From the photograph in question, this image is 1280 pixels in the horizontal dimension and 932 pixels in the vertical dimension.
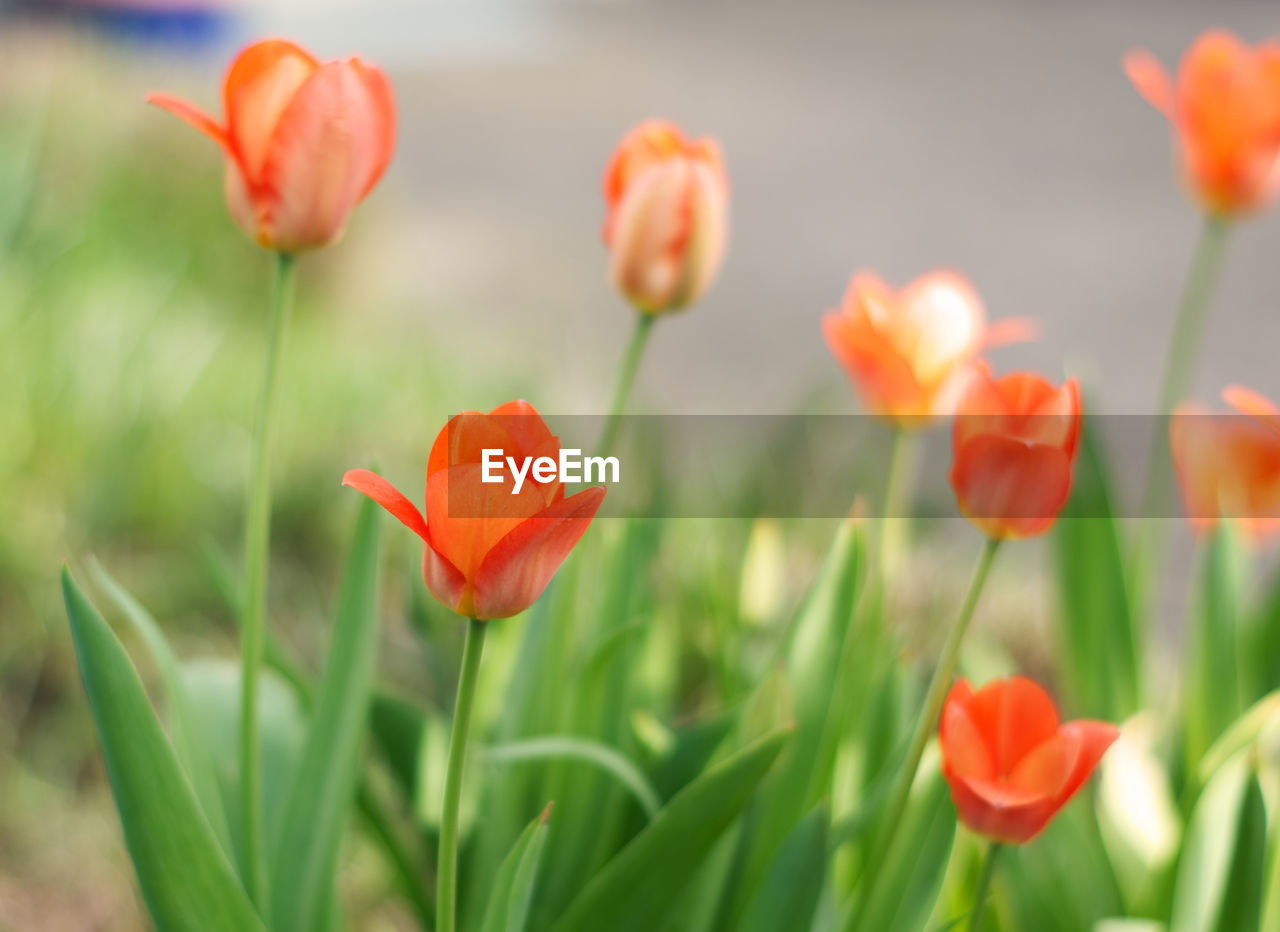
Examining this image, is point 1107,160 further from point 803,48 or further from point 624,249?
point 624,249

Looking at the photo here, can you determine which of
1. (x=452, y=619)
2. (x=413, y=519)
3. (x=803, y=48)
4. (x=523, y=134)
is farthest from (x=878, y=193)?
(x=413, y=519)

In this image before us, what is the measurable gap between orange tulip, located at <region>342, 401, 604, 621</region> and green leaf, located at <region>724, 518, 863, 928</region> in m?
0.27

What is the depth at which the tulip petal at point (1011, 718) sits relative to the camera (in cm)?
52

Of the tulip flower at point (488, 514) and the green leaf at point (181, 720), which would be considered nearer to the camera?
the tulip flower at point (488, 514)

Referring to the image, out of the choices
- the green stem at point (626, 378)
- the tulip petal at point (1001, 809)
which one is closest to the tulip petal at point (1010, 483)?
the tulip petal at point (1001, 809)

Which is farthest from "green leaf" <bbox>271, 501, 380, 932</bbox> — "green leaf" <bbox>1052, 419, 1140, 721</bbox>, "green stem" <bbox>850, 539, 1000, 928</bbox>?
"green leaf" <bbox>1052, 419, 1140, 721</bbox>

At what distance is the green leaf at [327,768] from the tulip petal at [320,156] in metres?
0.16

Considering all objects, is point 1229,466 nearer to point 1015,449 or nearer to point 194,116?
point 1015,449

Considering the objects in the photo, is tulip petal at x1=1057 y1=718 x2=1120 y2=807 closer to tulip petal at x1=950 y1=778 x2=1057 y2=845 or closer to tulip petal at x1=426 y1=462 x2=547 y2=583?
tulip petal at x1=950 y1=778 x2=1057 y2=845

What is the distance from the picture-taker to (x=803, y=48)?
26.2 ft

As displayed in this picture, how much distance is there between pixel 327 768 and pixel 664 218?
350 mm

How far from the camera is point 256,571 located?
1.93 feet

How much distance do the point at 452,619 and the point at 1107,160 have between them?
5.62m

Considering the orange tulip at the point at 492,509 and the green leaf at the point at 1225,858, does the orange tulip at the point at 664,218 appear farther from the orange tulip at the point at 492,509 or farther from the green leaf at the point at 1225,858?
the green leaf at the point at 1225,858
